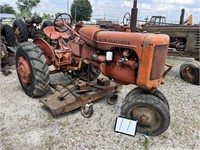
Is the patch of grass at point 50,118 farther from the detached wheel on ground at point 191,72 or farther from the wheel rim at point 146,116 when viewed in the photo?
the detached wheel on ground at point 191,72

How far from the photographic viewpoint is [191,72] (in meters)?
5.34

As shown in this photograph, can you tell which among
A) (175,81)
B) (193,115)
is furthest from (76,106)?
(175,81)

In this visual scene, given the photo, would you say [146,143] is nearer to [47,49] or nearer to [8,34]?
[47,49]

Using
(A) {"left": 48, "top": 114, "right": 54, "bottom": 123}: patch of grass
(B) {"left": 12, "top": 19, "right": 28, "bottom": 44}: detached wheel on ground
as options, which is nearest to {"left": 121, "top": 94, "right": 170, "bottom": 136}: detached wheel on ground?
(A) {"left": 48, "top": 114, "right": 54, "bottom": 123}: patch of grass

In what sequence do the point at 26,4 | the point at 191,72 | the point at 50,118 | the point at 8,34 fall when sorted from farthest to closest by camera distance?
1. the point at 26,4
2. the point at 8,34
3. the point at 191,72
4. the point at 50,118

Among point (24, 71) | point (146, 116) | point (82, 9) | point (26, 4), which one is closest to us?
point (146, 116)

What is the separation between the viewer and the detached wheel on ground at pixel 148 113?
8.93 feet

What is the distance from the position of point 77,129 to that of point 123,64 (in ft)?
3.36

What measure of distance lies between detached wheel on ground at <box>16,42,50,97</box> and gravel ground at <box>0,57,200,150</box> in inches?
8.4

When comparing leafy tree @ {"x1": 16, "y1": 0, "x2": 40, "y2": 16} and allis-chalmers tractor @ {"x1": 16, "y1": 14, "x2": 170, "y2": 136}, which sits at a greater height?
leafy tree @ {"x1": 16, "y1": 0, "x2": 40, "y2": 16}

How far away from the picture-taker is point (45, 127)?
2938mm

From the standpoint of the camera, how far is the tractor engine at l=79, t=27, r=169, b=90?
2.65m

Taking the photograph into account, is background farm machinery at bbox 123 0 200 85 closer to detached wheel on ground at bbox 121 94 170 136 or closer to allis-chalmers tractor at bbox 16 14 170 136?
allis-chalmers tractor at bbox 16 14 170 136

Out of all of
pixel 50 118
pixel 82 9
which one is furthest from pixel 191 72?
pixel 82 9
